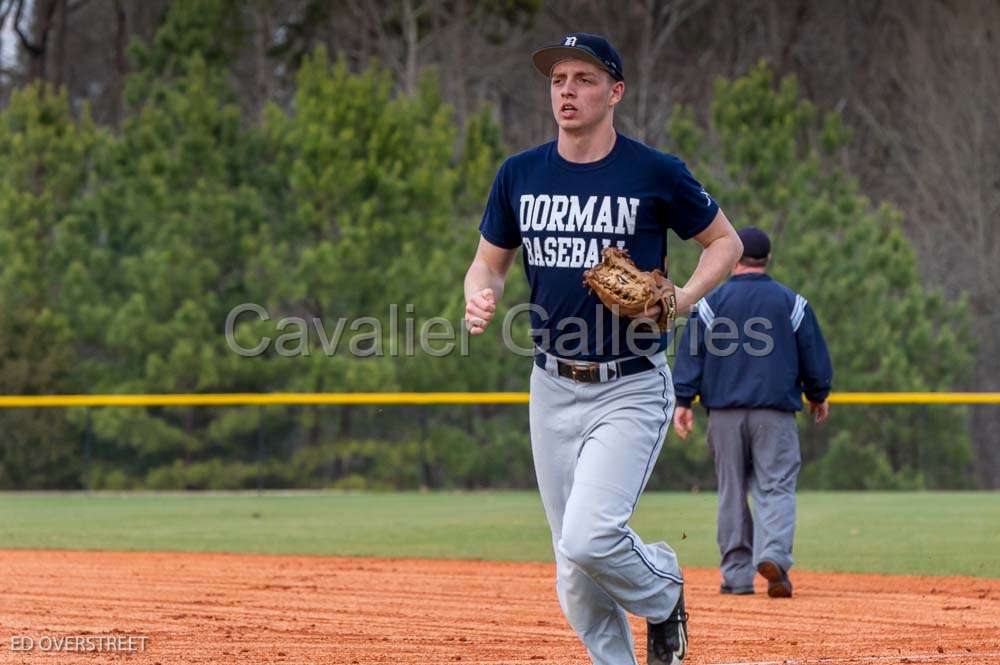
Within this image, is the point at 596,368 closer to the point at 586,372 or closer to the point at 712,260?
the point at 586,372

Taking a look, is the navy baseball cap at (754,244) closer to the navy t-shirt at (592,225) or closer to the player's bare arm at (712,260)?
the player's bare arm at (712,260)

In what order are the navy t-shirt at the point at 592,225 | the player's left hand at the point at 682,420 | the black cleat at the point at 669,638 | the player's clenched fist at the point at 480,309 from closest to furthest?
the player's clenched fist at the point at 480,309 → the navy t-shirt at the point at 592,225 → the black cleat at the point at 669,638 → the player's left hand at the point at 682,420

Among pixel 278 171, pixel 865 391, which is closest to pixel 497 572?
pixel 865 391

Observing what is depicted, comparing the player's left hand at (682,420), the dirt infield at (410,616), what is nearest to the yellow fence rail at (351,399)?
the dirt infield at (410,616)

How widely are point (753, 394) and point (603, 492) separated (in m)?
3.53

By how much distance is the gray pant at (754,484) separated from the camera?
786 centimetres

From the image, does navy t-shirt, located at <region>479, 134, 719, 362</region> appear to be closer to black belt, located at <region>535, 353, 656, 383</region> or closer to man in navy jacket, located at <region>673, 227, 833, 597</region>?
black belt, located at <region>535, 353, 656, 383</region>

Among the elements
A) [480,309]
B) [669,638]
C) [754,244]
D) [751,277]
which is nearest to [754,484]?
[751,277]

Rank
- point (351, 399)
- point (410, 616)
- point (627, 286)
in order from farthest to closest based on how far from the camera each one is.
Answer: point (351, 399), point (410, 616), point (627, 286)

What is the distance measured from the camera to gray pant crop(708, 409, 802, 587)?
786cm

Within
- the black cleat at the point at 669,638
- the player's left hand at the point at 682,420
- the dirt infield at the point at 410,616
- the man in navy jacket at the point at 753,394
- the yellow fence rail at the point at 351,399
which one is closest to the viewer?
the black cleat at the point at 669,638

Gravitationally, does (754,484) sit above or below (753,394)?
below

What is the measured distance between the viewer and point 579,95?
4809mm

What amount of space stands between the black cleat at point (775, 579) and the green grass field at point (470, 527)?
1791mm
